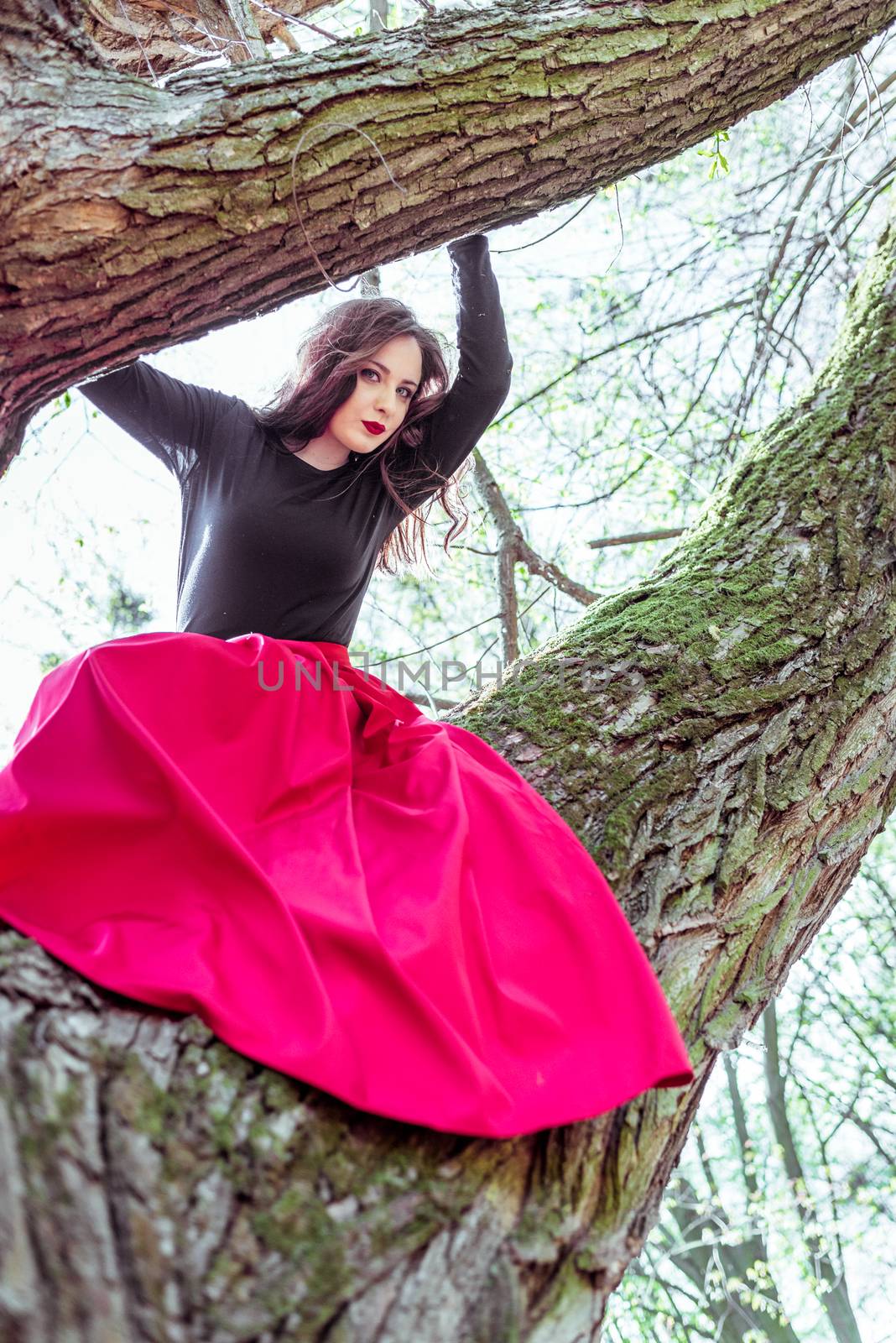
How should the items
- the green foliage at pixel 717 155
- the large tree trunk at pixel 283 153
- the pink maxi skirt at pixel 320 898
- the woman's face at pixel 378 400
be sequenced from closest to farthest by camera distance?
the pink maxi skirt at pixel 320 898
the large tree trunk at pixel 283 153
the woman's face at pixel 378 400
the green foliage at pixel 717 155

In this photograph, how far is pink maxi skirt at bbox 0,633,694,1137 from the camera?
1171 millimetres

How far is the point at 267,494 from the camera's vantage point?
207cm

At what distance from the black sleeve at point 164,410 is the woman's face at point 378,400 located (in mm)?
247

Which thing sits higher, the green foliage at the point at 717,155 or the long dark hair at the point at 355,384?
the green foliage at the point at 717,155

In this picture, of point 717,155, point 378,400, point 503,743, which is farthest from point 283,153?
point 717,155

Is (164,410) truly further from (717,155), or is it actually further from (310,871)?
(717,155)

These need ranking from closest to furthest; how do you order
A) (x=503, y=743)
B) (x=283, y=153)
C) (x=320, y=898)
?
(x=320, y=898) → (x=283, y=153) → (x=503, y=743)

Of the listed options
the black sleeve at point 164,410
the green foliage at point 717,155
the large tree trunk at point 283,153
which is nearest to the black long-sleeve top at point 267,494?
the black sleeve at point 164,410

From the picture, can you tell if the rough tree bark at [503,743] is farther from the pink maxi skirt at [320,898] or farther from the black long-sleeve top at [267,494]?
the black long-sleeve top at [267,494]

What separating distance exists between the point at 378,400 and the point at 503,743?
79cm

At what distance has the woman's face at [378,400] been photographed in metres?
2.11

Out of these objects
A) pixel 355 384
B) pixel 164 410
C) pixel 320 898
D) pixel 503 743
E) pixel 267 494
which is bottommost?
pixel 320 898

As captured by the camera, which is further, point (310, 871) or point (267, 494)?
point (267, 494)

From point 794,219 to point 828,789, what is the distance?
8.41ft
